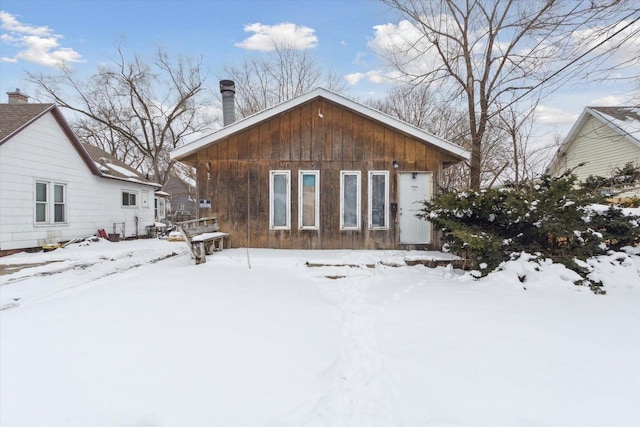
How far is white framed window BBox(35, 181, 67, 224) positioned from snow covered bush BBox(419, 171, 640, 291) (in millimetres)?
11303

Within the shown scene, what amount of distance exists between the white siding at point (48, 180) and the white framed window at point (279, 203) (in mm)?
7125

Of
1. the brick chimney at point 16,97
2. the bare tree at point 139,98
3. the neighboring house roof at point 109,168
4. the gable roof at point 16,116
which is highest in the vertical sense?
the bare tree at point 139,98

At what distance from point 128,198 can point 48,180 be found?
504 cm

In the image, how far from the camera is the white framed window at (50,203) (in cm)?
990

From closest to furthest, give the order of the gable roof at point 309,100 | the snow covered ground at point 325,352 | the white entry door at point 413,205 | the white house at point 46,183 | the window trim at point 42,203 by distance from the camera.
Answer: the snow covered ground at point 325,352 < the gable roof at point 309,100 < the white entry door at point 413,205 < the white house at point 46,183 < the window trim at point 42,203

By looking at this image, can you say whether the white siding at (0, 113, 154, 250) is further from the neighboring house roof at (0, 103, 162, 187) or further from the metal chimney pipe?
the metal chimney pipe

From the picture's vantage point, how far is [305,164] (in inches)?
316

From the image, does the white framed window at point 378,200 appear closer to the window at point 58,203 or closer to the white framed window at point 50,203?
the white framed window at point 50,203

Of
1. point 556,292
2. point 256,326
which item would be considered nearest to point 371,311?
point 256,326

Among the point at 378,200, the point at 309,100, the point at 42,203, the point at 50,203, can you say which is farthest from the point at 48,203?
the point at 378,200

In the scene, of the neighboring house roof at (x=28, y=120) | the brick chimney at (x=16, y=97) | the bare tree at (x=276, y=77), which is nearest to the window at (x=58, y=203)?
the neighboring house roof at (x=28, y=120)

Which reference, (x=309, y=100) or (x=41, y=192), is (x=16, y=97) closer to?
(x=41, y=192)

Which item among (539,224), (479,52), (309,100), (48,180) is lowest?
(539,224)

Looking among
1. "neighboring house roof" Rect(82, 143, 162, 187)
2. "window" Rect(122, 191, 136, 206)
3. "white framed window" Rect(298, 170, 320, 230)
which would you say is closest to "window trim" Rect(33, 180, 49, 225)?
"neighboring house roof" Rect(82, 143, 162, 187)
